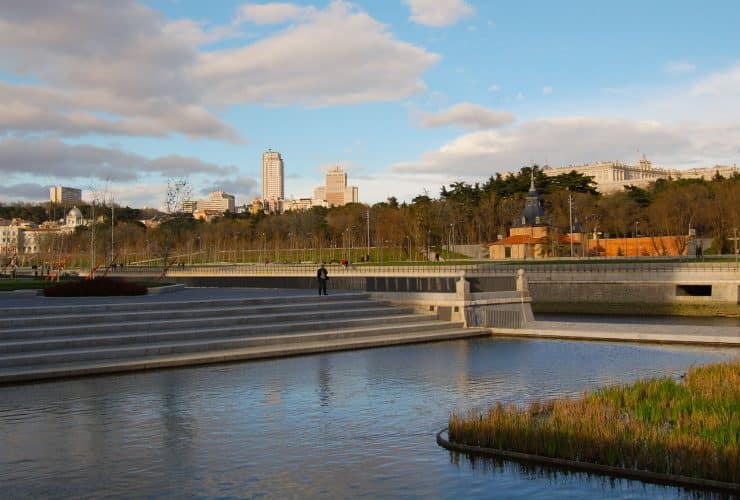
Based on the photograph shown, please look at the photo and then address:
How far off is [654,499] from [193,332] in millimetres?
15812

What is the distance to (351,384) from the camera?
16.7m

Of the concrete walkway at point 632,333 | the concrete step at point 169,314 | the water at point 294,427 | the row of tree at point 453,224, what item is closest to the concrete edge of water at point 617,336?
the concrete walkway at point 632,333

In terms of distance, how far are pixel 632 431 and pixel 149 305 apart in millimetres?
17178

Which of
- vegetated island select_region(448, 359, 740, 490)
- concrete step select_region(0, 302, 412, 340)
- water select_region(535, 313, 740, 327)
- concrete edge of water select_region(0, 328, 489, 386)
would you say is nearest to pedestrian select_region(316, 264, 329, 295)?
concrete step select_region(0, 302, 412, 340)

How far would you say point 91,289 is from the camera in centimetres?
2864

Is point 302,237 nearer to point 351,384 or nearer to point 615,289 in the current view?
point 615,289

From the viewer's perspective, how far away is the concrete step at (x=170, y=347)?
18.3 metres

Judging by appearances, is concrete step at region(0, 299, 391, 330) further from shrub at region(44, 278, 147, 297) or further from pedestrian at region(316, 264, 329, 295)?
shrub at region(44, 278, 147, 297)

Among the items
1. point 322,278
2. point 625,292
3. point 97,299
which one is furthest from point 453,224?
point 97,299

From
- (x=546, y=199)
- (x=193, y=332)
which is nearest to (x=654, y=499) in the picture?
(x=193, y=332)

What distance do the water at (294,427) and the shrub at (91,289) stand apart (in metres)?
11.4

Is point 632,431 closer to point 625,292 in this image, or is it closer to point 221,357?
point 221,357

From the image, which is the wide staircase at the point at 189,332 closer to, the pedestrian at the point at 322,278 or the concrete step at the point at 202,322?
the concrete step at the point at 202,322

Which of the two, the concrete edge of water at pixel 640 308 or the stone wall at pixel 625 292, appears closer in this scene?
the concrete edge of water at pixel 640 308
